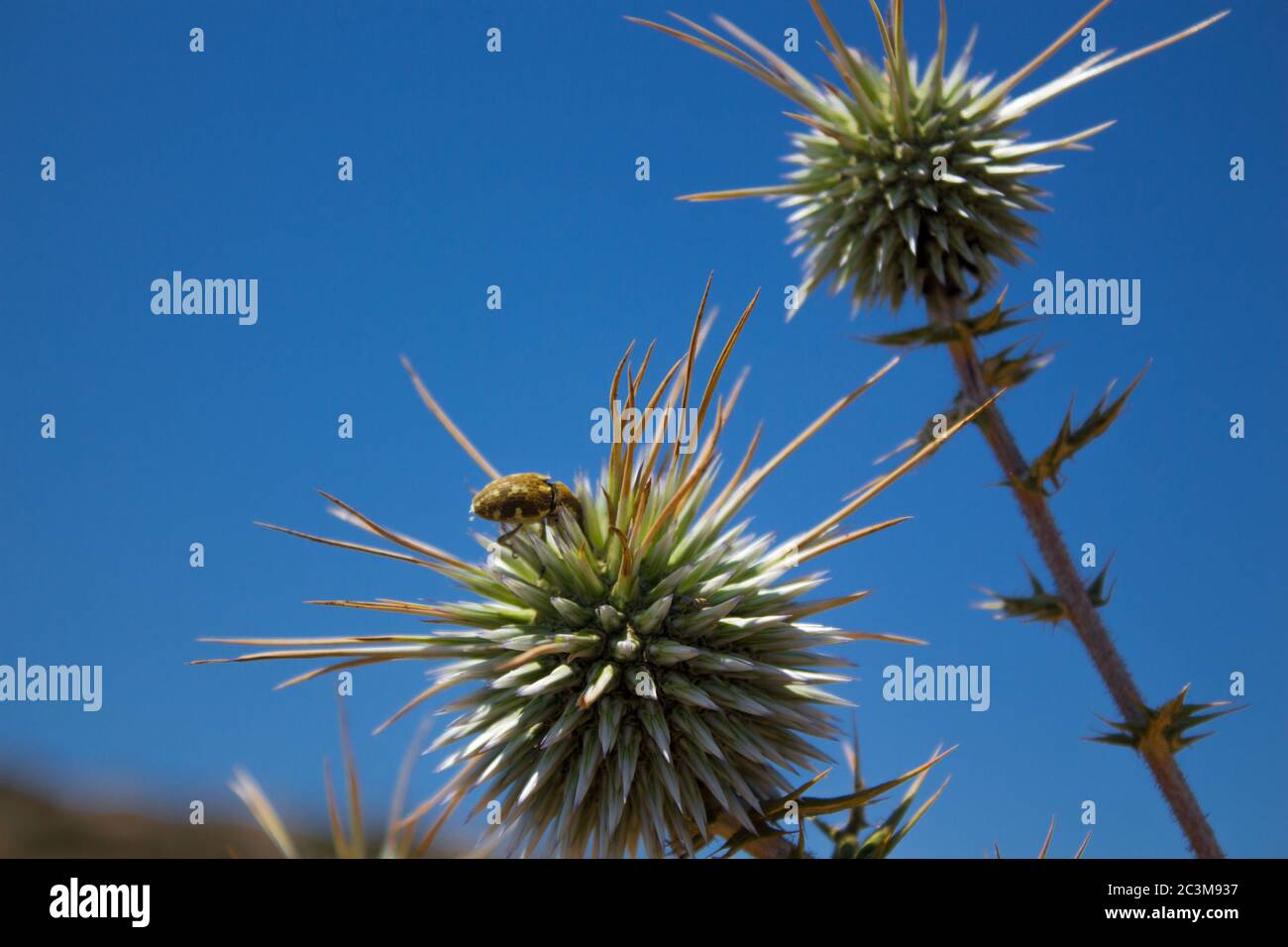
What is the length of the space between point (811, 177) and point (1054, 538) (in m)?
2.01

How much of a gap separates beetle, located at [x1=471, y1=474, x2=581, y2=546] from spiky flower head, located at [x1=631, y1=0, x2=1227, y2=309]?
203cm

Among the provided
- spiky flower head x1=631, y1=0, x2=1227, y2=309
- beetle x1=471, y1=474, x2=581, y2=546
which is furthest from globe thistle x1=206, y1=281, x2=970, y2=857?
spiky flower head x1=631, y1=0, x2=1227, y2=309

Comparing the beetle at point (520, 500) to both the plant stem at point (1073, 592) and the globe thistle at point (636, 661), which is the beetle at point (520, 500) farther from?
the plant stem at point (1073, 592)

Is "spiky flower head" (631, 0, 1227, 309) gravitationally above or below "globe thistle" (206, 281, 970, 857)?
above

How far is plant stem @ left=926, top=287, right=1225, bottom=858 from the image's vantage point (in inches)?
142

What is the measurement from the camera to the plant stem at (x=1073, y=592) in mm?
3609

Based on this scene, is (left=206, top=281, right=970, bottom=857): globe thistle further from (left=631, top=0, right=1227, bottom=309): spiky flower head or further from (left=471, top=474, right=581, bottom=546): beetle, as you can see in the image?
(left=631, top=0, right=1227, bottom=309): spiky flower head

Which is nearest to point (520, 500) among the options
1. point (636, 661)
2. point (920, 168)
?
point (636, 661)

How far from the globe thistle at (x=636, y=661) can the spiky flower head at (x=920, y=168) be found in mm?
2019

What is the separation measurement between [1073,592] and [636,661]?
8.57 ft

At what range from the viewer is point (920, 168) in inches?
158
